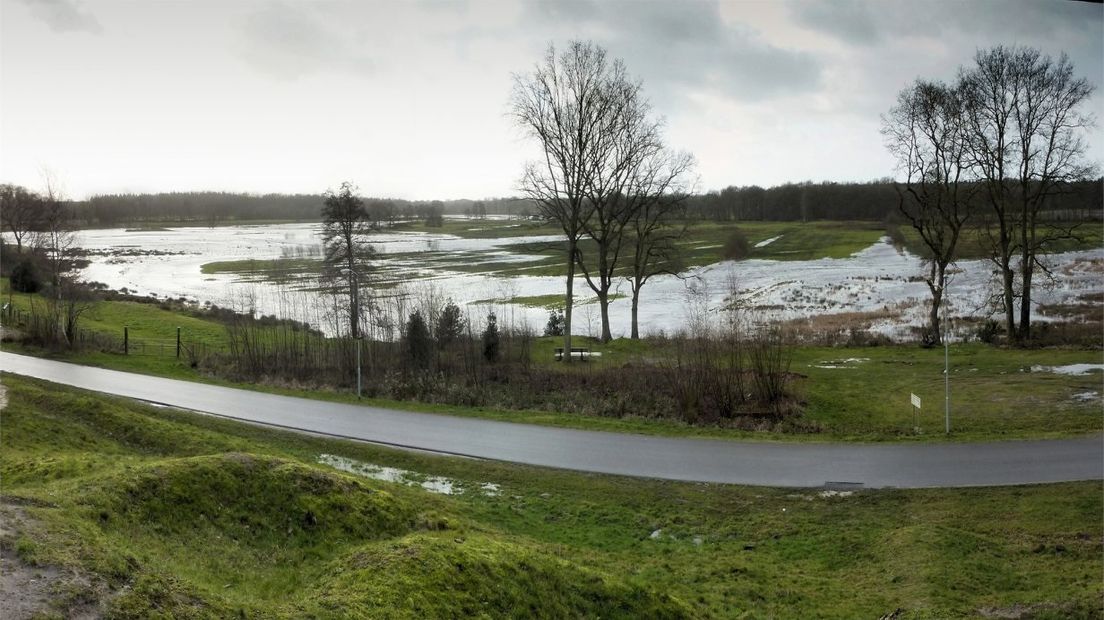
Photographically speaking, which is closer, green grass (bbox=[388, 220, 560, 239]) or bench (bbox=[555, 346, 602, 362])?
bench (bbox=[555, 346, 602, 362])

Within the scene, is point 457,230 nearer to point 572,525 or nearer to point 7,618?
point 572,525

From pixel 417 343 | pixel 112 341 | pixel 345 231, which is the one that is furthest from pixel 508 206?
pixel 417 343

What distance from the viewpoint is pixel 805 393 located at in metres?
15.8

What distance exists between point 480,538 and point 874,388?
1298 cm

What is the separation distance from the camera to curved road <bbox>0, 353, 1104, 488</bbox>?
9.80 meters

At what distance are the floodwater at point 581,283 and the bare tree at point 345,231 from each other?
1897 millimetres

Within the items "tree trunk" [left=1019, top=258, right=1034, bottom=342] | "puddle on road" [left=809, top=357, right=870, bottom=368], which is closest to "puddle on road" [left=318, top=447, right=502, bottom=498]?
"puddle on road" [left=809, top=357, right=870, bottom=368]

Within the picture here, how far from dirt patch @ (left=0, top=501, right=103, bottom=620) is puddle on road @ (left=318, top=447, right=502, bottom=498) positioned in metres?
5.43

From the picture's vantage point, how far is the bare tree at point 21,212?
24.4 metres

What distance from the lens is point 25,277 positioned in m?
25.5

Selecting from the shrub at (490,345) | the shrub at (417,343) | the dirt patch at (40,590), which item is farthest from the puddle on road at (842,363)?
the dirt patch at (40,590)

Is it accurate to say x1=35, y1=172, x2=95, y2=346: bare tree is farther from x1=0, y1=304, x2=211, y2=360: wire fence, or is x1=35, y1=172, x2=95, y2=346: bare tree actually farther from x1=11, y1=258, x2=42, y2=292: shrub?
x1=11, y1=258, x2=42, y2=292: shrub

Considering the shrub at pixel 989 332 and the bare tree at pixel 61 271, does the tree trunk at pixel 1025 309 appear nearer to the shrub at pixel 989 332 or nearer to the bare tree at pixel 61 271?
the shrub at pixel 989 332

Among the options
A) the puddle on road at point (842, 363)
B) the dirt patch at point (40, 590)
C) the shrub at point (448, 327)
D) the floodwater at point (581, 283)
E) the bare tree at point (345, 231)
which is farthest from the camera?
the floodwater at point (581, 283)
